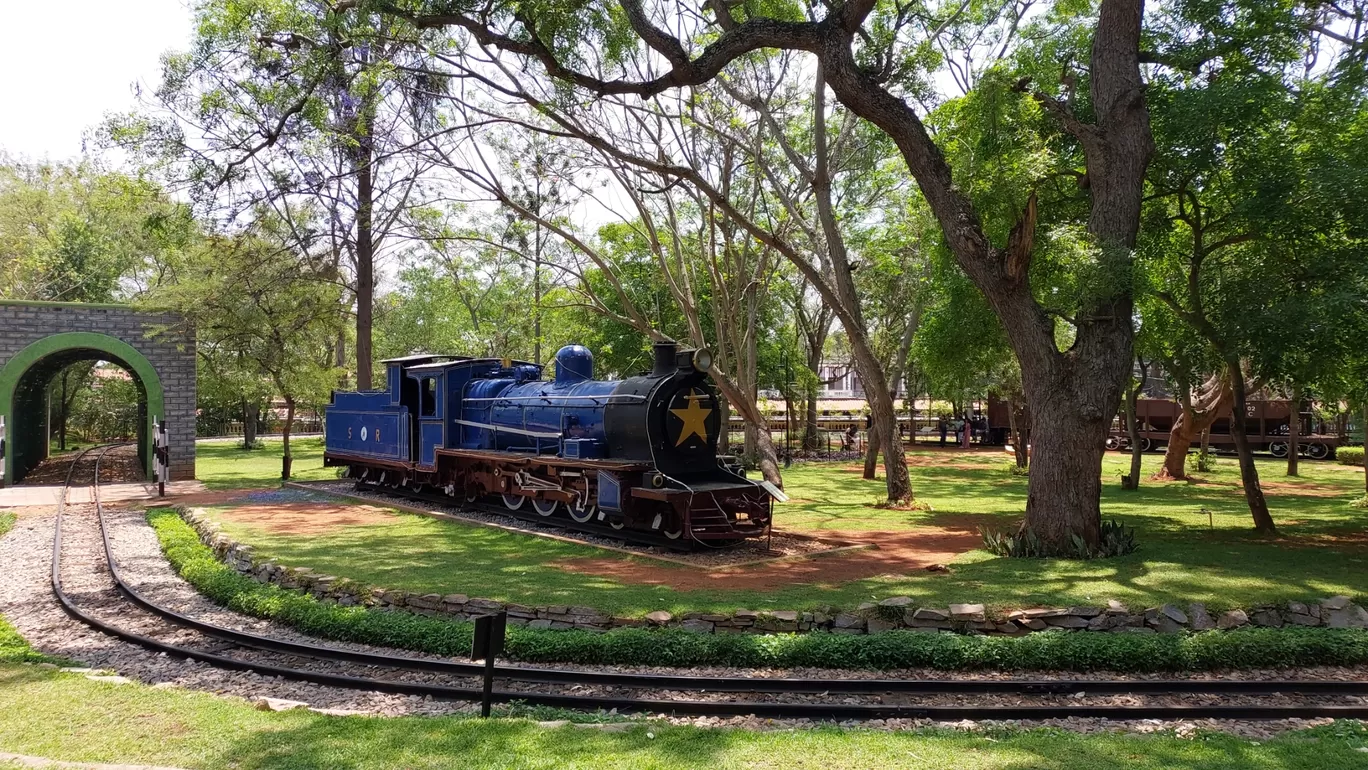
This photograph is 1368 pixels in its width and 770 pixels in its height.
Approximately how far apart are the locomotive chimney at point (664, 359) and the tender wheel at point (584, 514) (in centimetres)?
260

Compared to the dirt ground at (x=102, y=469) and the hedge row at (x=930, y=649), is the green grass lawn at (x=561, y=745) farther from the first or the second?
the dirt ground at (x=102, y=469)

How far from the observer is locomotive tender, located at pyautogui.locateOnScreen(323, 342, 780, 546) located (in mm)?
13008

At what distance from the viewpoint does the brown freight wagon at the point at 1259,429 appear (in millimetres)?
32750

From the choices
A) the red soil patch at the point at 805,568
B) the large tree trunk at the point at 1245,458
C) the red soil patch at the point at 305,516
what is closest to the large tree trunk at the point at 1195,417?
the large tree trunk at the point at 1245,458

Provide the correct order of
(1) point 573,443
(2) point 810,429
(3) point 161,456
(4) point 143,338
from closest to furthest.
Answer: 1. (1) point 573,443
2. (3) point 161,456
3. (4) point 143,338
4. (2) point 810,429

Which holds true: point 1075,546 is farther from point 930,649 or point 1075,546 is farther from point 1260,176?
point 1260,176

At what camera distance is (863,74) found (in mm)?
11367

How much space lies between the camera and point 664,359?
13531 millimetres

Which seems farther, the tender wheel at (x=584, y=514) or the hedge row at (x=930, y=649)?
the tender wheel at (x=584, y=514)

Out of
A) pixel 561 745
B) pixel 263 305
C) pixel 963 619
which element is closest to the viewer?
pixel 561 745

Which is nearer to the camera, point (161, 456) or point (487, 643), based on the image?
point (487, 643)

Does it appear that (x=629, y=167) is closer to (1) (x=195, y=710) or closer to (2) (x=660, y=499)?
(2) (x=660, y=499)

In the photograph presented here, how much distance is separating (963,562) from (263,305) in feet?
66.8

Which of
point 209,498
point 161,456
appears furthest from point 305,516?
point 161,456
